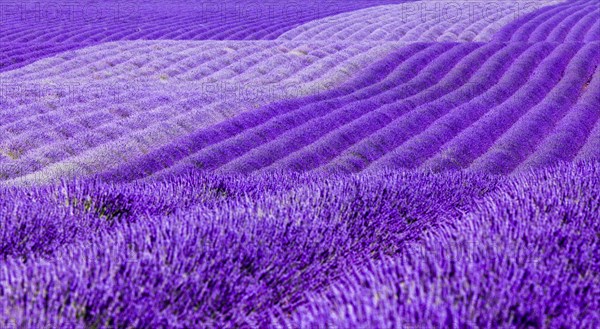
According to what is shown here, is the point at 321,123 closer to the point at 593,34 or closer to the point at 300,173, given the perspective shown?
the point at 300,173

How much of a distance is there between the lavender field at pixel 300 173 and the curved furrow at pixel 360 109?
1.3 inches

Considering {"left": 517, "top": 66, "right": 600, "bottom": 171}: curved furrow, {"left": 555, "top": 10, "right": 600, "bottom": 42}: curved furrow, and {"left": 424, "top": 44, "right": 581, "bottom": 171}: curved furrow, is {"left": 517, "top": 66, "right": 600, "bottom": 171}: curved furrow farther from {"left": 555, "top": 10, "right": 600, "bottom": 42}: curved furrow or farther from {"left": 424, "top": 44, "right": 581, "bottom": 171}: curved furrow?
{"left": 555, "top": 10, "right": 600, "bottom": 42}: curved furrow

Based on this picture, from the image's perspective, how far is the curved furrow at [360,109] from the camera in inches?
264

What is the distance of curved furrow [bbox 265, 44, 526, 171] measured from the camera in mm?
6625

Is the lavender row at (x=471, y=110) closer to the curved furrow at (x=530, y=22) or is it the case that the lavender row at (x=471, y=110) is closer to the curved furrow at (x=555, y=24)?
the curved furrow at (x=555, y=24)

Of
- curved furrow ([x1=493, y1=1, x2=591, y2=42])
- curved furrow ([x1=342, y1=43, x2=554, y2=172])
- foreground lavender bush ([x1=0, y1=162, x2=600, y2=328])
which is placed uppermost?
foreground lavender bush ([x1=0, y1=162, x2=600, y2=328])

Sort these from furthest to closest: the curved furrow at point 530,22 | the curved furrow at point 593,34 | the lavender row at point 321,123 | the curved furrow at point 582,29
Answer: the curved furrow at point 530,22 → the curved furrow at point 582,29 → the curved furrow at point 593,34 → the lavender row at point 321,123

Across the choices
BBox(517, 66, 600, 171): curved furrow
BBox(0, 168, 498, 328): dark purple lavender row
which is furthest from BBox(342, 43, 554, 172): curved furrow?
BBox(0, 168, 498, 328): dark purple lavender row

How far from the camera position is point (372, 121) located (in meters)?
7.98

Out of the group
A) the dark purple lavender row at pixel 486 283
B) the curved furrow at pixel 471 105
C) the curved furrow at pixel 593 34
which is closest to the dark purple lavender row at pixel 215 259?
the dark purple lavender row at pixel 486 283

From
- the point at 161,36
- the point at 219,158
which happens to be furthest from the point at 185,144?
the point at 161,36

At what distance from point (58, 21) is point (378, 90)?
1104cm

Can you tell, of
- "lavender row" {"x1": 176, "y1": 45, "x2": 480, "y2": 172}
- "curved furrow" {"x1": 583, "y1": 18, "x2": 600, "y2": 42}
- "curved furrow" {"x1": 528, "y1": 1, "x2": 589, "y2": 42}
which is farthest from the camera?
"curved furrow" {"x1": 528, "y1": 1, "x2": 589, "y2": 42}

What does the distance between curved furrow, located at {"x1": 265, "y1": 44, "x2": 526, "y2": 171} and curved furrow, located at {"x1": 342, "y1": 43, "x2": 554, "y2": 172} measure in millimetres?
33
